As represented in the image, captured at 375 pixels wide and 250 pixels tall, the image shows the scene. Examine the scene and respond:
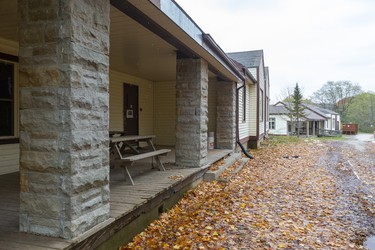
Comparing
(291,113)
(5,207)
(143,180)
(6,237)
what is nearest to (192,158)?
(143,180)

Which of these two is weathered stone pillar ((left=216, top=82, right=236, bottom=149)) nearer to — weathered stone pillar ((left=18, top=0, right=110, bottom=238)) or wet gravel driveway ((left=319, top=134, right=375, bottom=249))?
wet gravel driveway ((left=319, top=134, right=375, bottom=249))

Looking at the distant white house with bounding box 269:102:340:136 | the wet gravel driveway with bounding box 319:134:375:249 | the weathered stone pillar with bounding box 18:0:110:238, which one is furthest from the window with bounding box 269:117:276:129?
the weathered stone pillar with bounding box 18:0:110:238

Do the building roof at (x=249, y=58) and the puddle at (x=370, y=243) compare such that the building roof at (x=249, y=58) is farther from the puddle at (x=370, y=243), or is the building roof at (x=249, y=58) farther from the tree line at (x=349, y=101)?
the tree line at (x=349, y=101)

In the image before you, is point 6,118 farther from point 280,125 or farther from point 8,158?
point 280,125

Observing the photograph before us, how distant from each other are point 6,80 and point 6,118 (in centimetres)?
70

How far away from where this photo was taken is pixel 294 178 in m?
7.46

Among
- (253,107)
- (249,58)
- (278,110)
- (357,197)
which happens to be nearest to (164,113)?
(253,107)

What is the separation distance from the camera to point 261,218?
4328 mm

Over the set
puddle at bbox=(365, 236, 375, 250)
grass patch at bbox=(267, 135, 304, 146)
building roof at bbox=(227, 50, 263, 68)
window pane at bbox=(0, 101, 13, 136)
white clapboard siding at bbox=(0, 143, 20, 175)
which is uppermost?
building roof at bbox=(227, 50, 263, 68)

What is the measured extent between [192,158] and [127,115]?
4.09 metres

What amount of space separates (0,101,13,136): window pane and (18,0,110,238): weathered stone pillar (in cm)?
322

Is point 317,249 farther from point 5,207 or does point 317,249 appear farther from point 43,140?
point 5,207

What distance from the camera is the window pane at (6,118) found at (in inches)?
198

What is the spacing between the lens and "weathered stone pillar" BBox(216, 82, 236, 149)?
30.9 ft
